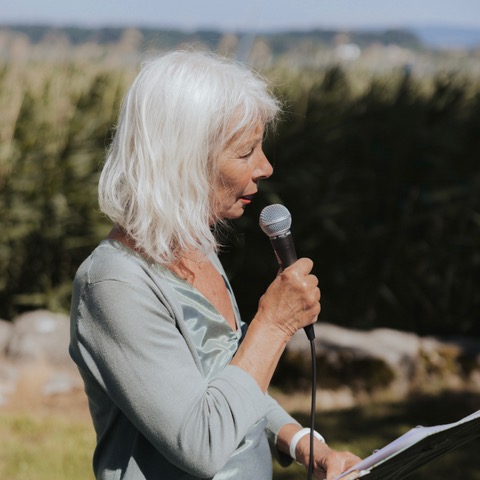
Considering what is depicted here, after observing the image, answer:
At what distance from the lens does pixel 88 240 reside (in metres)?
5.92

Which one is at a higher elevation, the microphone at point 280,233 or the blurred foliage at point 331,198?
the microphone at point 280,233

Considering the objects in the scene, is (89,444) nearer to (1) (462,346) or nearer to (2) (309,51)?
(1) (462,346)

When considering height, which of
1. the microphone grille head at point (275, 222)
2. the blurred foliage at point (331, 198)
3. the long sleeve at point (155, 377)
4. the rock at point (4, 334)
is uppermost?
the microphone grille head at point (275, 222)

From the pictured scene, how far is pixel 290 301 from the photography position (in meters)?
1.80

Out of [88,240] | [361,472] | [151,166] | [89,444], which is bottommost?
[89,444]

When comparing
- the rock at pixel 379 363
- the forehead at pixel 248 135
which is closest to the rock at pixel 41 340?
the rock at pixel 379 363

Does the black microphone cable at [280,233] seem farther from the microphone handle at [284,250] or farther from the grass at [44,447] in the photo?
the grass at [44,447]

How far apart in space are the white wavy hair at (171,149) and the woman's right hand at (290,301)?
0.19 metres

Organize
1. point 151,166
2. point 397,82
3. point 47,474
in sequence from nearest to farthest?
point 151,166 → point 47,474 → point 397,82

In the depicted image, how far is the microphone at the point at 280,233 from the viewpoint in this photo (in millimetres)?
1915

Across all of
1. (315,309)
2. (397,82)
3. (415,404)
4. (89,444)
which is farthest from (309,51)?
(315,309)

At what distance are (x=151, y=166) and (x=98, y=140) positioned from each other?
14.2 feet

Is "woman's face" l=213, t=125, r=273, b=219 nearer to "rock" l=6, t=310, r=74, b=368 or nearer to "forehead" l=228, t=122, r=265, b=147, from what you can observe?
"forehead" l=228, t=122, r=265, b=147

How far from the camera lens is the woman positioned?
168 centimetres
